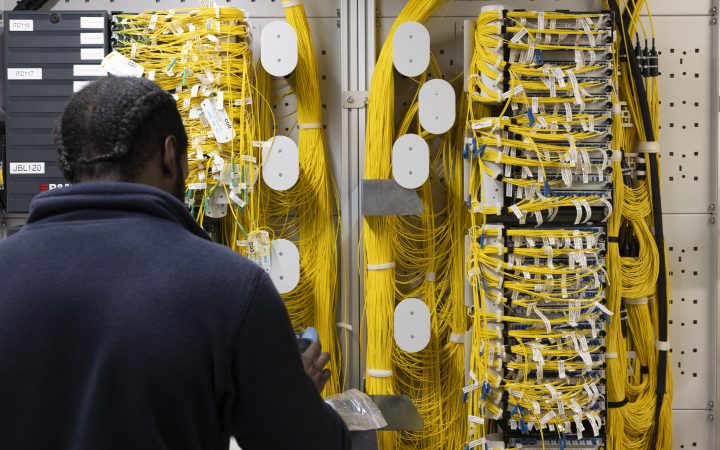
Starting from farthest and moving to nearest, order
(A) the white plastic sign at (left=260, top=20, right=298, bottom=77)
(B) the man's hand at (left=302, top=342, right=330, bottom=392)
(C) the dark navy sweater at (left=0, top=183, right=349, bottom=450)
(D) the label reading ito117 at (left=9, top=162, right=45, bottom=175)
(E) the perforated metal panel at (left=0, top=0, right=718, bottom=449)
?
(E) the perforated metal panel at (left=0, top=0, right=718, bottom=449), (D) the label reading ito117 at (left=9, top=162, right=45, bottom=175), (A) the white plastic sign at (left=260, top=20, right=298, bottom=77), (B) the man's hand at (left=302, top=342, right=330, bottom=392), (C) the dark navy sweater at (left=0, top=183, right=349, bottom=450)

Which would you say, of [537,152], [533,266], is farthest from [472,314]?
[537,152]

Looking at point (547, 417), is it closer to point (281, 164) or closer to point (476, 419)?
point (476, 419)

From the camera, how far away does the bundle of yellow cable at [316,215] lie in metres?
2.25

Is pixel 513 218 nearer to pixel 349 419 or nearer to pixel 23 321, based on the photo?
pixel 349 419

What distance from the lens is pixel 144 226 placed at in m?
0.92

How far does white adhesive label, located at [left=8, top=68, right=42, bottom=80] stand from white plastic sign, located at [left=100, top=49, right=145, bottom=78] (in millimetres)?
283

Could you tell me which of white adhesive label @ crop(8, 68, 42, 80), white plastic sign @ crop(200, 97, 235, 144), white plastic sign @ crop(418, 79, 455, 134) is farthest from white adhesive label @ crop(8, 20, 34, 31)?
white plastic sign @ crop(418, 79, 455, 134)

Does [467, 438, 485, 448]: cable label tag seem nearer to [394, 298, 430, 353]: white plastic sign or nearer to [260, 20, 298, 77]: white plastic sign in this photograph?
[394, 298, 430, 353]: white plastic sign

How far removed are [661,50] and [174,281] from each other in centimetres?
213

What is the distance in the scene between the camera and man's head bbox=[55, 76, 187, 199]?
95cm

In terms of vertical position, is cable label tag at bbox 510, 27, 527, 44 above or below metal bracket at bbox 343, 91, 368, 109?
above

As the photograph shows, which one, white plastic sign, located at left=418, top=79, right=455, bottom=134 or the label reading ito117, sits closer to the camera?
white plastic sign, located at left=418, top=79, right=455, bottom=134

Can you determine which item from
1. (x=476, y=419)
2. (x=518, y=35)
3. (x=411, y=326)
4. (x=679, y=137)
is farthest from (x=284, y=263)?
(x=679, y=137)

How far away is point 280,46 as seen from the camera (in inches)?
83.5
